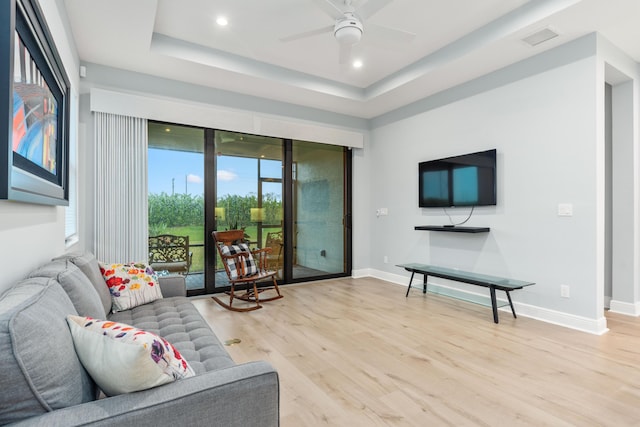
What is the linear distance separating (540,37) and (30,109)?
12.9 feet

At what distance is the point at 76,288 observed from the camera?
1.57 meters

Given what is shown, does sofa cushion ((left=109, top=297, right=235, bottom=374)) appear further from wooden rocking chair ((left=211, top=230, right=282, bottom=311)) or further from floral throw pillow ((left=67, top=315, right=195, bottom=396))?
wooden rocking chair ((left=211, top=230, right=282, bottom=311))

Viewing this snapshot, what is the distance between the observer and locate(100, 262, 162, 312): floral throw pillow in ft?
7.88

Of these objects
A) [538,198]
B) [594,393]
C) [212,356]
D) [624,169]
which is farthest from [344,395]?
[624,169]

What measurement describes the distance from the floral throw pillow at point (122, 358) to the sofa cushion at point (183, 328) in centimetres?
44

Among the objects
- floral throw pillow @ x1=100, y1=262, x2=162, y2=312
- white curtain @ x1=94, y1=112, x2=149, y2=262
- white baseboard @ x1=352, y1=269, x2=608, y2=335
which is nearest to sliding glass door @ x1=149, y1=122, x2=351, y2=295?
white curtain @ x1=94, y1=112, x2=149, y2=262

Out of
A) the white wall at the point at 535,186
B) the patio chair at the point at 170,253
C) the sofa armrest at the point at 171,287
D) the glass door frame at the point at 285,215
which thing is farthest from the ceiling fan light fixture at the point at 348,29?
the patio chair at the point at 170,253

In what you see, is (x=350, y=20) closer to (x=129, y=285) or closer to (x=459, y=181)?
(x=459, y=181)

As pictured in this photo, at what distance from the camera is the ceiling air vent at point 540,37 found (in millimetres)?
3012

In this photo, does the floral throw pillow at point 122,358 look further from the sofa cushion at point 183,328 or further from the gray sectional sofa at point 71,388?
the sofa cushion at point 183,328

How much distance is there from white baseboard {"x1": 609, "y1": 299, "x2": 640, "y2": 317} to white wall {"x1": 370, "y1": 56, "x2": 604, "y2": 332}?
831mm

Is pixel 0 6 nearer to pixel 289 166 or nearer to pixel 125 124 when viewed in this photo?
pixel 125 124

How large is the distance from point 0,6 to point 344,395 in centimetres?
244

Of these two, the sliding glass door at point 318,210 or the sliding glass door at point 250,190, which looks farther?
the sliding glass door at point 318,210
